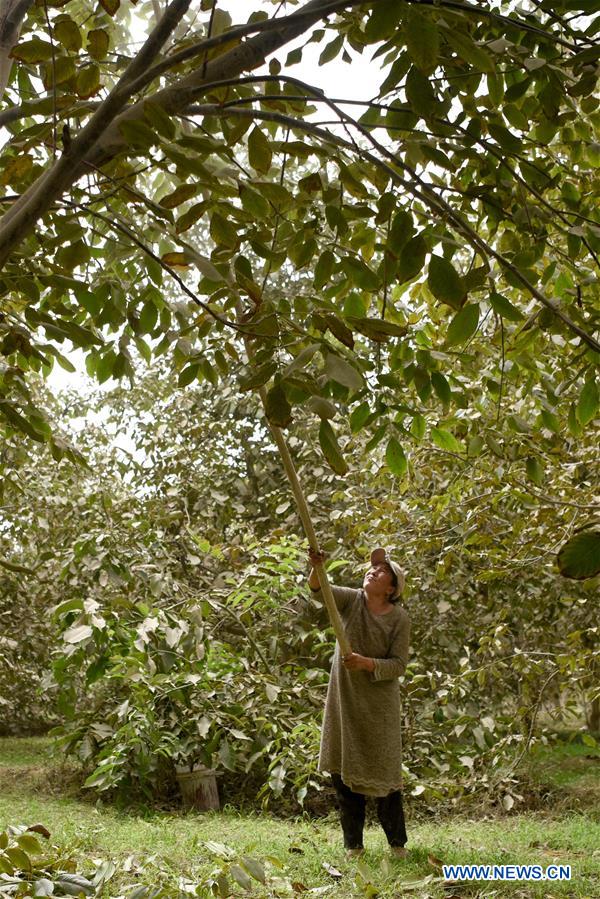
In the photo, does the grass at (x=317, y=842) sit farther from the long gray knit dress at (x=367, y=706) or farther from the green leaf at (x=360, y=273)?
the green leaf at (x=360, y=273)

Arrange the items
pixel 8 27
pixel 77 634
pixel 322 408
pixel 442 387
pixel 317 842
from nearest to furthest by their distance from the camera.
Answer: pixel 322 408
pixel 8 27
pixel 442 387
pixel 77 634
pixel 317 842

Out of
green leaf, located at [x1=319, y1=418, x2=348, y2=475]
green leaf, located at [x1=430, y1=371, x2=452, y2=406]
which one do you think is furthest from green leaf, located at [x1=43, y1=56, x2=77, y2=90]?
green leaf, located at [x1=430, y1=371, x2=452, y2=406]

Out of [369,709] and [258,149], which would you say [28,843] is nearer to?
[258,149]

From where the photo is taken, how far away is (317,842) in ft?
13.5

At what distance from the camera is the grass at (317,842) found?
314 cm

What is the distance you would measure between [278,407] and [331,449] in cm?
13

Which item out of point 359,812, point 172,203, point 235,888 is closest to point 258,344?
point 172,203

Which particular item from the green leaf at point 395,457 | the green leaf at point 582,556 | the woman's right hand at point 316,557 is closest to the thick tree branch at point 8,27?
the green leaf at point 395,457

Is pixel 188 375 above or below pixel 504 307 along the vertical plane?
above

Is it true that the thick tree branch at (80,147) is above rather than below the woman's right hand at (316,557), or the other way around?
above

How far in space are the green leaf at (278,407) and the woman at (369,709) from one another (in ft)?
7.25

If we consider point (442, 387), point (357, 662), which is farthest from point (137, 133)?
point (357, 662)

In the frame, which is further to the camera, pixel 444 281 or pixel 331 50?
pixel 331 50

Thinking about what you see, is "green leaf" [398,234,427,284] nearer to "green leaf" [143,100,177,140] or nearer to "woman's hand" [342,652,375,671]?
"green leaf" [143,100,177,140]
